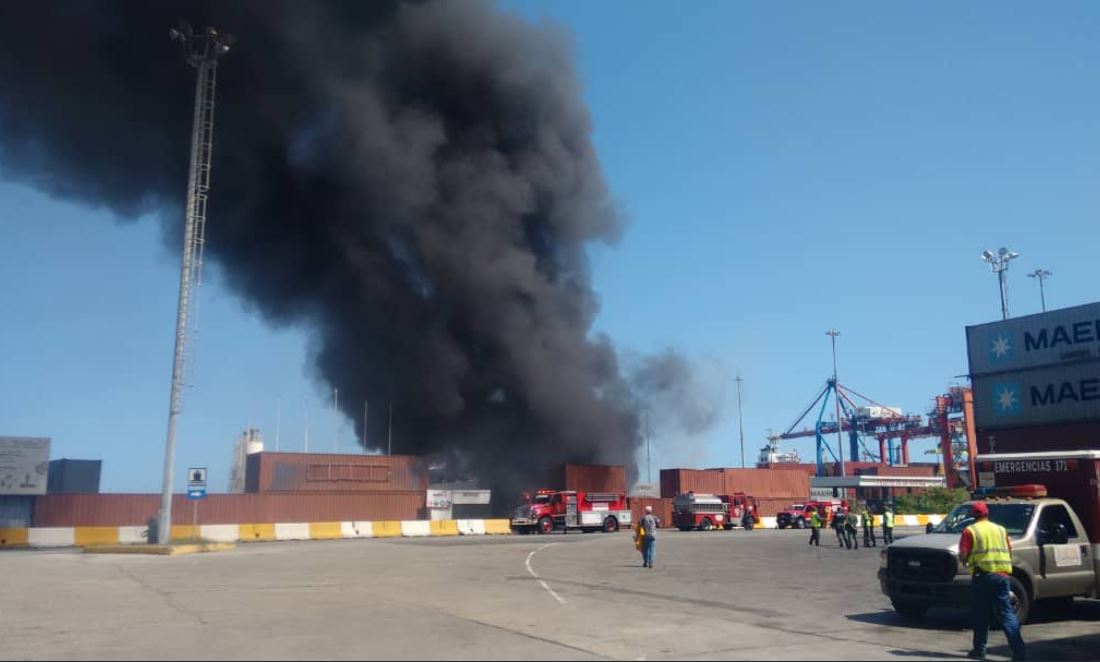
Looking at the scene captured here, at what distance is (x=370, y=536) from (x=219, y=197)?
1824cm

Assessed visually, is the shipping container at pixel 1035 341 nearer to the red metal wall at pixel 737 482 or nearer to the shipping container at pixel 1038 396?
the shipping container at pixel 1038 396

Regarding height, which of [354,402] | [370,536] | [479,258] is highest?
[479,258]

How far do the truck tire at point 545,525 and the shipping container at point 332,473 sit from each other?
9411 millimetres

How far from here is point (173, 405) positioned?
82.6 feet

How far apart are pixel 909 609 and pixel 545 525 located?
3169 cm

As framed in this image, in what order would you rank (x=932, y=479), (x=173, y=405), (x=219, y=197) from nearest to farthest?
(x=173, y=405) → (x=219, y=197) → (x=932, y=479)

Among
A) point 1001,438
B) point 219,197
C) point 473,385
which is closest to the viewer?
point 1001,438

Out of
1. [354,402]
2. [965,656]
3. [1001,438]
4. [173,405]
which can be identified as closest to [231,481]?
[354,402]

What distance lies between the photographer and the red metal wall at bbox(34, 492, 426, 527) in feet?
A: 121

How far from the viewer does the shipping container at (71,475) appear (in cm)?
5303

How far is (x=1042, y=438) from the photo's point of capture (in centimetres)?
1795

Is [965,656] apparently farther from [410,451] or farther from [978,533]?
[410,451]

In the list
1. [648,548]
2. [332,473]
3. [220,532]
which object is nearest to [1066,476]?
[648,548]

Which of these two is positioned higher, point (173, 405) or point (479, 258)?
point (479, 258)
